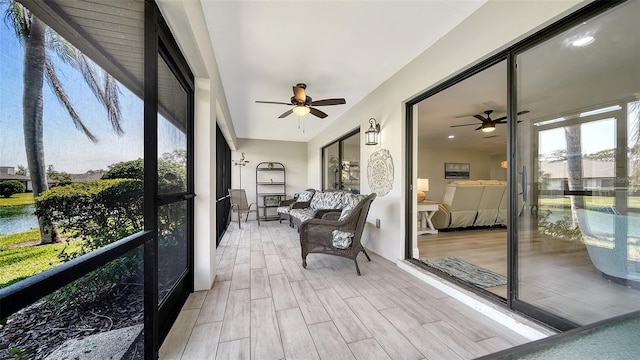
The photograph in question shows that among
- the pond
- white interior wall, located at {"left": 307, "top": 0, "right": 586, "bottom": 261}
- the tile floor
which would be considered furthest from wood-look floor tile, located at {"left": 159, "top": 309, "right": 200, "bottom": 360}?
white interior wall, located at {"left": 307, "top": 0, "right": 586, "bottom": 261}

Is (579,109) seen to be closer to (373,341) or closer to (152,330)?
(373,341)

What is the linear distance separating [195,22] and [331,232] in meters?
2.42

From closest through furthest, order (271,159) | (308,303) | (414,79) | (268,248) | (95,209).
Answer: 1. (95,209)
2. (308,303)
3. (414,79)
4. (268,248)
5. (271,159)

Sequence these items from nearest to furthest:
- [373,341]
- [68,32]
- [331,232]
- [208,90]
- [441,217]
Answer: [68,32] < [373,341] < [208,90] < [331,232] < [441,217]

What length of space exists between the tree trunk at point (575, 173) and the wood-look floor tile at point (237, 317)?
2.46 m

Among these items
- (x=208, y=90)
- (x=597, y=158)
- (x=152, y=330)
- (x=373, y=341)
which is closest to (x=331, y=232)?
(x=373, y=341)

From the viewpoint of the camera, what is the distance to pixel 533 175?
1.77 metres

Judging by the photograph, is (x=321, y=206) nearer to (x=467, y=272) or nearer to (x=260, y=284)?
(x=260, y=284)

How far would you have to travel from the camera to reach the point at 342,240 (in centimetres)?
280

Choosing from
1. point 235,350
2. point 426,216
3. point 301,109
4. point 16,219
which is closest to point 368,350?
point 235,350

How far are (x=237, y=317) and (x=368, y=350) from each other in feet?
3.40

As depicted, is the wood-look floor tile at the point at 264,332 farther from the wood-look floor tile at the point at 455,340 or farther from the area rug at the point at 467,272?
the area rug at the point at 467,272

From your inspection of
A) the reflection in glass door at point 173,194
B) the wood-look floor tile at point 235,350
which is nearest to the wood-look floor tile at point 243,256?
the reflection in glass door at point 173,194

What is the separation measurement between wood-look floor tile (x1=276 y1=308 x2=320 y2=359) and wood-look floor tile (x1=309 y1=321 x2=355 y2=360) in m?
0.04
